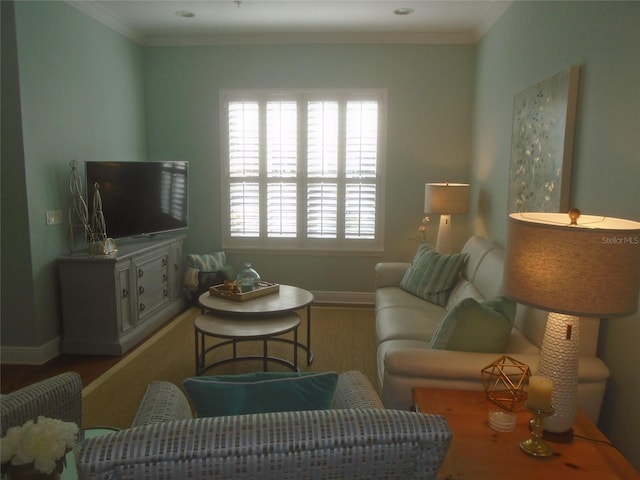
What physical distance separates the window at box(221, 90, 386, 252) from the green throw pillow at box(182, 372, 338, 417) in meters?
3.92

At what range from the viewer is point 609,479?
4.72 feet

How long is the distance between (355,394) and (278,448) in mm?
770

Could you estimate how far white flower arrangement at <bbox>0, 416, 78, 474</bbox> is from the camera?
1.14 m

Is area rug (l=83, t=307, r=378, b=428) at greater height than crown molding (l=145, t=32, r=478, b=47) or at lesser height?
lesser

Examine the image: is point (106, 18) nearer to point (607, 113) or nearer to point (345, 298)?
point (345, 298)

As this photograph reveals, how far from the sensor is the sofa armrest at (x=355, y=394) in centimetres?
166

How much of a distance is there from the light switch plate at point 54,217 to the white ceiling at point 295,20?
172cm

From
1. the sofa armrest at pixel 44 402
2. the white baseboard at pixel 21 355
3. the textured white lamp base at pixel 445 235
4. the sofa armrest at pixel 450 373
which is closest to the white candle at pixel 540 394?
the sofa armrest at pixel 450 373

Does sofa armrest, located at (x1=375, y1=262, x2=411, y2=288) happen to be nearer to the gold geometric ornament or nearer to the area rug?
the area rug

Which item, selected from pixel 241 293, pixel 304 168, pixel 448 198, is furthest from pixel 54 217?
pixel 448 198

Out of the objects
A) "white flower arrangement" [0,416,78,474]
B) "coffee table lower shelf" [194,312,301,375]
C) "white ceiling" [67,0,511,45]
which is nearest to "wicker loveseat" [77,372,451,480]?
"white flower arrangement" [0,416,78,474]

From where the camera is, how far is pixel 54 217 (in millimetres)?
3688

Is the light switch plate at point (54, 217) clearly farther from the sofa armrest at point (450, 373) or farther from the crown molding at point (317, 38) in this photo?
the sofa armrest at point (450, 373)

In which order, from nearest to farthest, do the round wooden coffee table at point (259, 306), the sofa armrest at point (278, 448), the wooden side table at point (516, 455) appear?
1. the sofa armrest at point (278, 448)
2. the wooden side table at point (516, 455)
3. the round wooden coffee table at point (259, 306)
